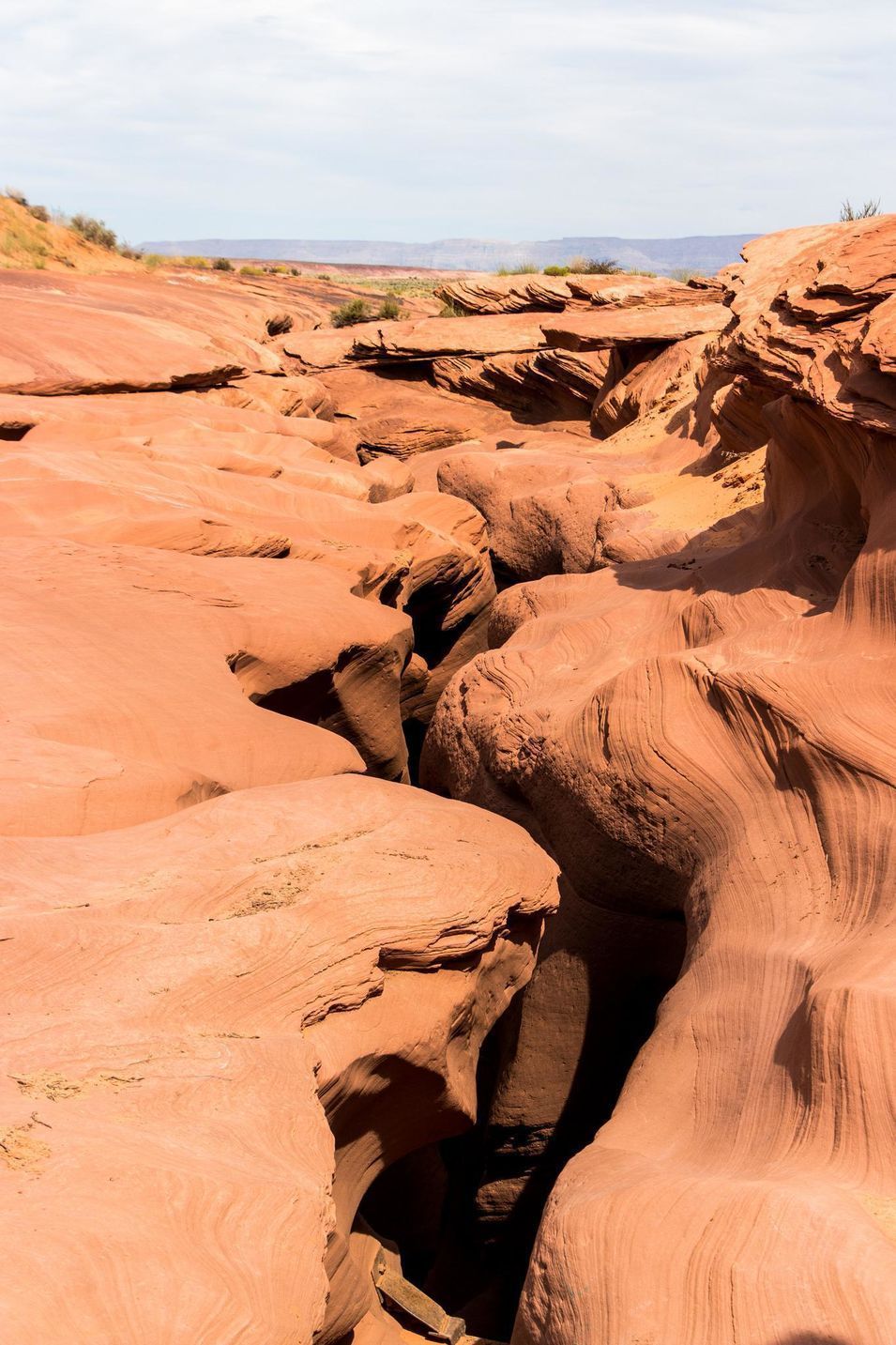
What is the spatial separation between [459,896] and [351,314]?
73.2 feet

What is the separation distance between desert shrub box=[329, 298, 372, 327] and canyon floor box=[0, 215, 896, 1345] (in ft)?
49.8

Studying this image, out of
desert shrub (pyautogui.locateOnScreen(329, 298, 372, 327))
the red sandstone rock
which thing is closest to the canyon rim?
the red sandstone rock

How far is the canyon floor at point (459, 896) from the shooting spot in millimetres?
2832

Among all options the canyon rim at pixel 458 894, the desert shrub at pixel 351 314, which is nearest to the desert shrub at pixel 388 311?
the desert shrub at pixel 351 314

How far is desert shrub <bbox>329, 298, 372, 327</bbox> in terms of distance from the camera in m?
24.6

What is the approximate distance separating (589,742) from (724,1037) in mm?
1917

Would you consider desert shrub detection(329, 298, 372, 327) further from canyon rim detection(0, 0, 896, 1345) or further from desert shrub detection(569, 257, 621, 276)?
canyon rim detection(0, 0, 896, 1345)

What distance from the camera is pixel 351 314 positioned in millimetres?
24797

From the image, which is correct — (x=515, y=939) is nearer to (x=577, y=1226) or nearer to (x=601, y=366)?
(x=577, y=1226)

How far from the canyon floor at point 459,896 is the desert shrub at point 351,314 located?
49.8 feet

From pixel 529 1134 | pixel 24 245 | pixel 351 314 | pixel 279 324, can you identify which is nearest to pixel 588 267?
pixel 351 314

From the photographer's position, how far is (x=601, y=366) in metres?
16.5

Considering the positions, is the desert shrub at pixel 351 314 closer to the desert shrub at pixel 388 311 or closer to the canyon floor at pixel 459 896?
the desert shrub at pixel 388 311

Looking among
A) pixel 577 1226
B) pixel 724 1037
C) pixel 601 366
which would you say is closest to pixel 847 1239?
pixel 577 1226
